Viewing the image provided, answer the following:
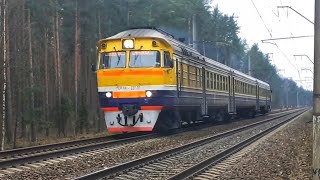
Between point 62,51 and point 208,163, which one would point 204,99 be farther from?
point 62,51

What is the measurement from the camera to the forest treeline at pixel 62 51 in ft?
87.8

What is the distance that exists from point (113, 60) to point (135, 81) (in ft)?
4.23

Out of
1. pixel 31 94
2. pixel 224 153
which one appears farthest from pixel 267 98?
pixel 224 153

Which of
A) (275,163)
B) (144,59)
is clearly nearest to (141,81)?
(144,59)

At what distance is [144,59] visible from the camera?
18.2 m

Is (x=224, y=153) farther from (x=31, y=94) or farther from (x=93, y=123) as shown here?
(x=93, y=123)

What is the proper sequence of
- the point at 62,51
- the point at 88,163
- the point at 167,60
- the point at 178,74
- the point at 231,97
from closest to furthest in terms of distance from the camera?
1. the point at 88,163
2. the point at 167,60
3. the point at 178,74
4. the point at 231,97
5. the point at 62,51

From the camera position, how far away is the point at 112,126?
18141mm

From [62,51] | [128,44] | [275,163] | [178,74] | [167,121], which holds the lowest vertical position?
[275,163]

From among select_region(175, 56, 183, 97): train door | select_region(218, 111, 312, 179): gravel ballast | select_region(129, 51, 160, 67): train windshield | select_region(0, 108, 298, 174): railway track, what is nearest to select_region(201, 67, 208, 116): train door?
select_region(175, 56, 183, 97): train door

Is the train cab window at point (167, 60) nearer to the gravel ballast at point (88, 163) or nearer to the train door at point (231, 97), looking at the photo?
the gravel ballast at point (88, 163)

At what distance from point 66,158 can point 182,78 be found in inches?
325

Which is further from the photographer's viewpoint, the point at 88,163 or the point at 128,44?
the point at 128,44

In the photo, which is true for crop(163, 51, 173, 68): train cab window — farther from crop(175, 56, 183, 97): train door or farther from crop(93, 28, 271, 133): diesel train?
crop(175, 56, 183, 97): train door
